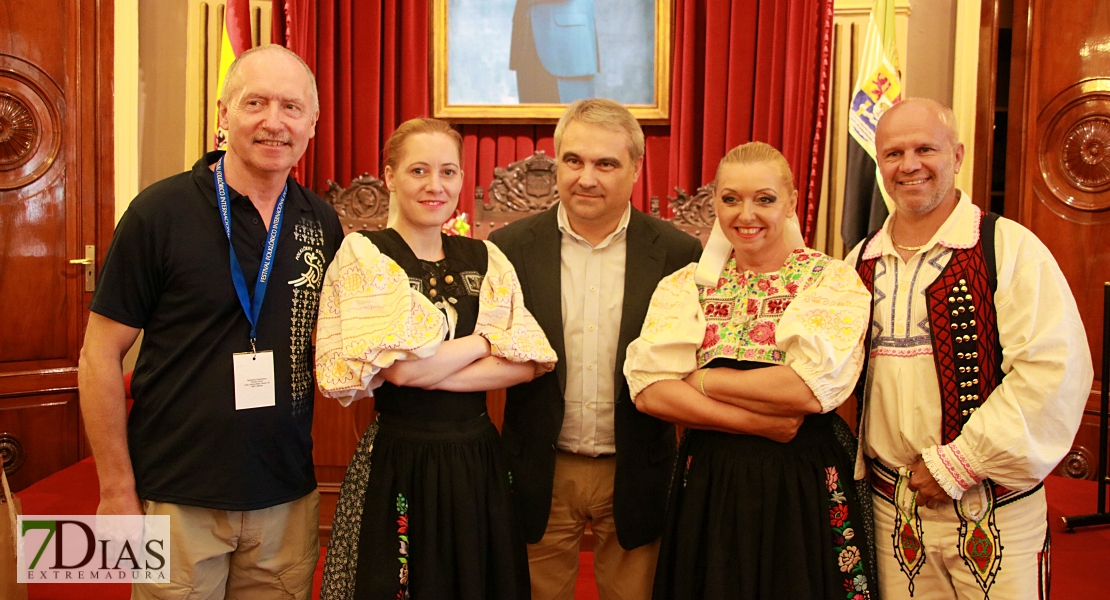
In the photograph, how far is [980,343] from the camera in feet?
5.41

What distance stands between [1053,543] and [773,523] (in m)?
2.21

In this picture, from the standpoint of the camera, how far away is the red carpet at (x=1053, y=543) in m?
2.66

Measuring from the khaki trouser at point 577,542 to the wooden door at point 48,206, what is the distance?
3386 millimetres

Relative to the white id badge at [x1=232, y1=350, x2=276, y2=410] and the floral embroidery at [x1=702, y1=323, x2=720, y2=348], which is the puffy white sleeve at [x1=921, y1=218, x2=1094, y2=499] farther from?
the white id badge at [x1=232, y1=350, x2=276, y2=410]

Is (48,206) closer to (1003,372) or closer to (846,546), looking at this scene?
(846,546)

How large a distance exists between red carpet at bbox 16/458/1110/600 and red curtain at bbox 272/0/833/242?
77.3 inches

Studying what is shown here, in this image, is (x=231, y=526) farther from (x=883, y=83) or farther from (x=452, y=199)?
(x=883, y=83)

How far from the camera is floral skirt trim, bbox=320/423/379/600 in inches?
68.2

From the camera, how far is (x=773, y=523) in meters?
1.66

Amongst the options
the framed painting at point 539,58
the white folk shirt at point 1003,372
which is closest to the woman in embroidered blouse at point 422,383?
the white folk shirt at point 1003,372

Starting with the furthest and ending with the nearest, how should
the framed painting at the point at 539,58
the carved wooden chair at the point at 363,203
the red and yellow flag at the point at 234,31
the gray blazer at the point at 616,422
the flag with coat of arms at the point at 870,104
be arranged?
the framed painting at the point at 539,58, the red and yellow flag at the point at 234,31, the flag with coat of arms at the point at 870,104, the carved wooden chair at the point at 363,203, the gray blazer at the point at 616,422

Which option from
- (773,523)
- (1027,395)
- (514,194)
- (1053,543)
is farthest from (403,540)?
(1053,543)

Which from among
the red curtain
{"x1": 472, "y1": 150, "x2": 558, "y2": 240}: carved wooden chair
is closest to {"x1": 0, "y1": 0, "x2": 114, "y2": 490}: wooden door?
the red curtain

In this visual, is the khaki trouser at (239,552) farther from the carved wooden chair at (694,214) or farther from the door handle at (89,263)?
the door handle at (89,263)
